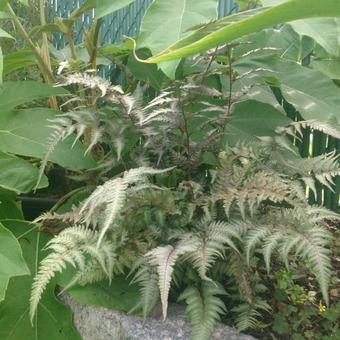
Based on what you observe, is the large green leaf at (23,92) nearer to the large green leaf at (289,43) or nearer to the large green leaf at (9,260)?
the large green leaf at (9,260)

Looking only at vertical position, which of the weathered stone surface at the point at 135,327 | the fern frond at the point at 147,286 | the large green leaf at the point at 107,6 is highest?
the large green leaf at the point at 107,6

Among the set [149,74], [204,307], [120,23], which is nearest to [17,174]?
[149,74]

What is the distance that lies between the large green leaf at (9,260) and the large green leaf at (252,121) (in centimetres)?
81

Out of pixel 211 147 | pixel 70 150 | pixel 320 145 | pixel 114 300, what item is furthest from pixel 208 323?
pixel 320 145

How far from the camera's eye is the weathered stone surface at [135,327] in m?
1.53

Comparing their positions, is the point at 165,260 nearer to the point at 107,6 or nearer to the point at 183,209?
the point at 183,209

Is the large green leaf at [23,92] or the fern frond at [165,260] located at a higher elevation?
the large green leaf at [23,92]

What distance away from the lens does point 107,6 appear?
1.77 metres

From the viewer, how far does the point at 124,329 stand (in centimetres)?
159

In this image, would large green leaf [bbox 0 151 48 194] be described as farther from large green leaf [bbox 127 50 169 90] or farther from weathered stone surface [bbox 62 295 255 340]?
large green leaf [bbox 127 50 169 90]

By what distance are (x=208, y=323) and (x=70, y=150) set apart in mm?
848

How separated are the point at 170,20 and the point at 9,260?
790 mm

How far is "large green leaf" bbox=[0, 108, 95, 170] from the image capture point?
6.74ft

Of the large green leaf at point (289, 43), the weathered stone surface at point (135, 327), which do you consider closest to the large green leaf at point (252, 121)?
the large green leaf at point (289, 43)
